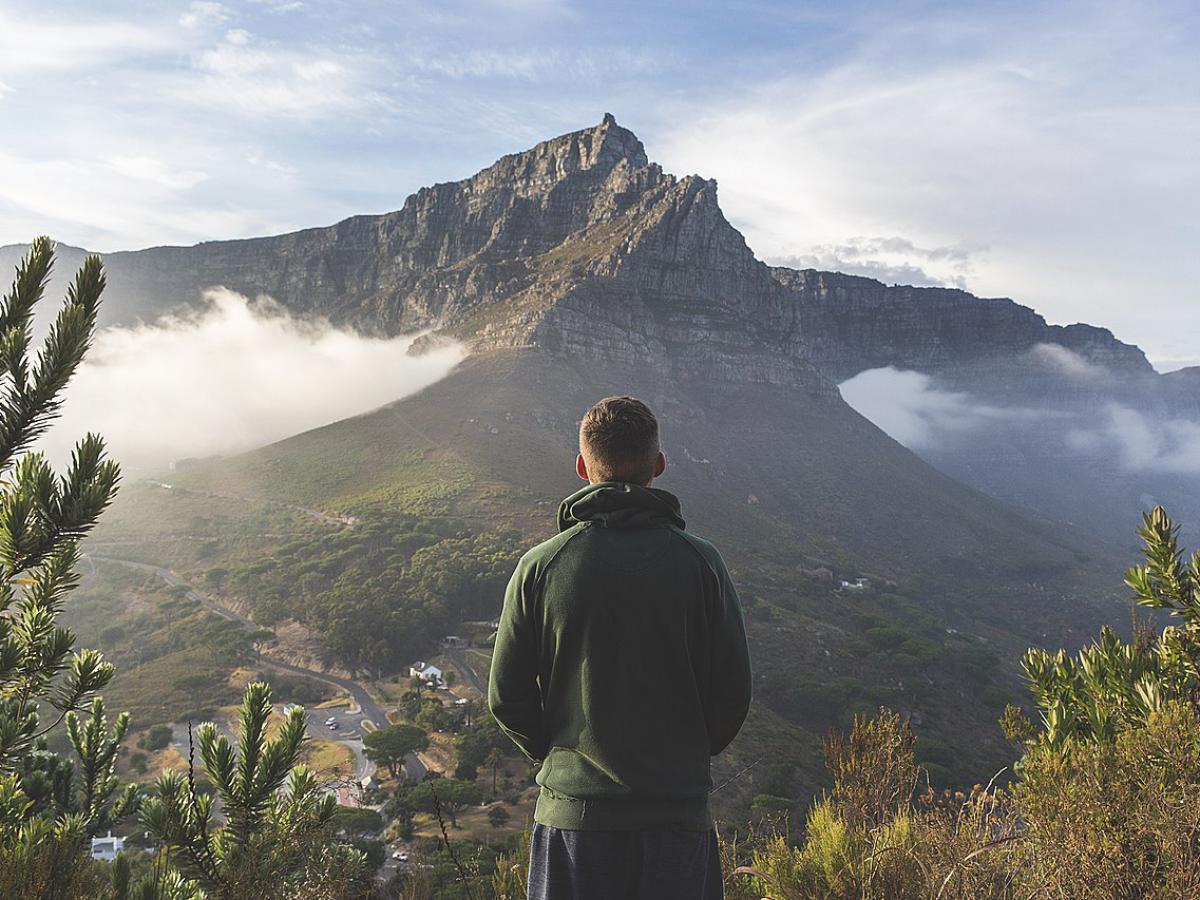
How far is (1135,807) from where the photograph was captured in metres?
3.26

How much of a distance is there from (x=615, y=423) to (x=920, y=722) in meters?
39.5

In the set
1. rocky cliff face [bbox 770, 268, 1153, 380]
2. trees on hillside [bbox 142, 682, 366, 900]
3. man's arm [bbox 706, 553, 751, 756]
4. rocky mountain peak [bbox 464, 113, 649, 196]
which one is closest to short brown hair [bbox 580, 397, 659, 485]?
man's arm [bbox 706, 553, 751, 756]

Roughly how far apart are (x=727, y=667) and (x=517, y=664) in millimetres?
653

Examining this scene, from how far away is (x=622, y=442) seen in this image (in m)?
2.17

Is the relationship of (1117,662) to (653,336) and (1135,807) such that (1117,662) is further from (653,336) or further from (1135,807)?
(653,336)

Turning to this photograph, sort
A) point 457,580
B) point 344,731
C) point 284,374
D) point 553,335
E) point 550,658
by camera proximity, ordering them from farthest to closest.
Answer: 1. point 284,374
2. point 553,335
3. point 457,580
4. point 344,731
5. point 550,658

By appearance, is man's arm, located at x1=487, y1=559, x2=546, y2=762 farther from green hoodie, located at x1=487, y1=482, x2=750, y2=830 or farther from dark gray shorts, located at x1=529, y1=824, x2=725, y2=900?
dark gray shorts, located at x1=529, y1=824, x2=725, y2=900

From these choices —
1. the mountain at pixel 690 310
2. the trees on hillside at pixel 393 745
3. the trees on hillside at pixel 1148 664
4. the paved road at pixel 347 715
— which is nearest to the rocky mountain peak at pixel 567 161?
the mountain at pixel 690 310

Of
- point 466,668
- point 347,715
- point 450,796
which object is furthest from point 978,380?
point 450,796

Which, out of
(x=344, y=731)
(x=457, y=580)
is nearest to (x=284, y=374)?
(x=457, y=580)

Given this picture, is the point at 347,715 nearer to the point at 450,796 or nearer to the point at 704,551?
the point at 450,796

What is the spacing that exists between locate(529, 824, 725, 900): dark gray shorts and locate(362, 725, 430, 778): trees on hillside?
27.1 meters

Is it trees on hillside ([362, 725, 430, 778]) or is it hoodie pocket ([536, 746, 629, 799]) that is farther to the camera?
trees on hillside ([362, 725, 430, 778])

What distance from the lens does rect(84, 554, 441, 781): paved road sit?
89.3 feet
